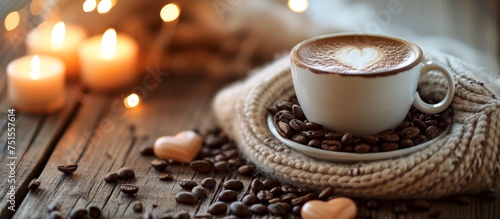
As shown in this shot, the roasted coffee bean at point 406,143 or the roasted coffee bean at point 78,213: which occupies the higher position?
the roasted coffee bean at point 406,143

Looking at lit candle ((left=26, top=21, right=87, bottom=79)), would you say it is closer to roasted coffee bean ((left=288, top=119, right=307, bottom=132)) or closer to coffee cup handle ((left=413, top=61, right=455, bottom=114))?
roasted coffee bean ((left=288, top=119, right=307, bottom=132))

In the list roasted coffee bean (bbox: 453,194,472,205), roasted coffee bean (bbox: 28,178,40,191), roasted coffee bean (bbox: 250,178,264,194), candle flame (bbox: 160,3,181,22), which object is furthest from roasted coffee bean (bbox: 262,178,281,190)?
candle flame (bbox: 160,3,181,22)

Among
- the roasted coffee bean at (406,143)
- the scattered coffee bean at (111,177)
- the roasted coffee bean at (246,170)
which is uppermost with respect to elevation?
the roasted coffee bean at (406,143)

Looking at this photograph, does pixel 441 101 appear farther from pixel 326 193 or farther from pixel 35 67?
pixel 35 67

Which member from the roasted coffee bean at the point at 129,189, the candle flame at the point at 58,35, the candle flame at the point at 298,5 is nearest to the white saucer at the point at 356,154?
the roasted coffee bean at the point at 129,189

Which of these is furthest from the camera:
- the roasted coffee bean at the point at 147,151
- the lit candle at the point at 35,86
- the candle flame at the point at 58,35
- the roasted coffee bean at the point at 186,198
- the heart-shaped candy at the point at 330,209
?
the candle flame at the point at 58,35

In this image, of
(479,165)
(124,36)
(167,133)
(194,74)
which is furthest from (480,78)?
(124,36)

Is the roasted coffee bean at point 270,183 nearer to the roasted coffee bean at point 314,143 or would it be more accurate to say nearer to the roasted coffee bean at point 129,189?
the roasted coffee bean at point 314,143
